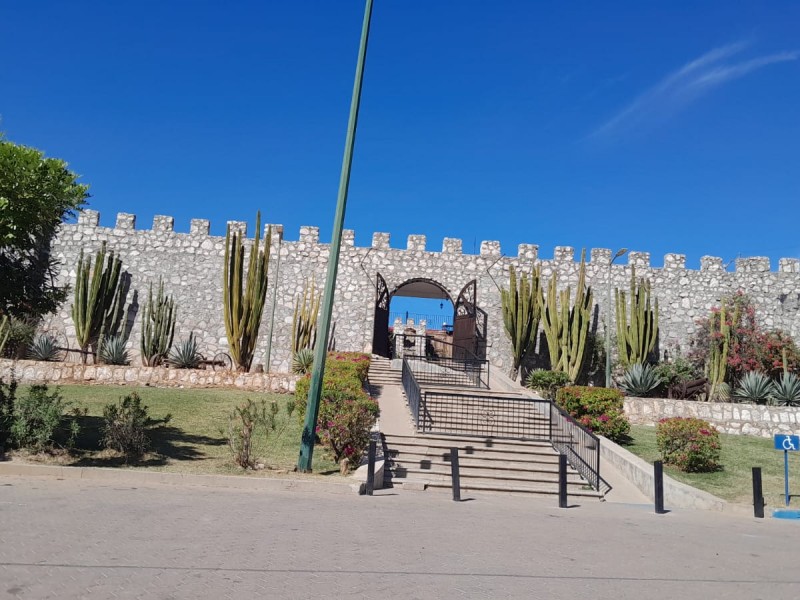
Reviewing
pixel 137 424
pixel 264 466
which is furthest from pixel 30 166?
pixel 264 466

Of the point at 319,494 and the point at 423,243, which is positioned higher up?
the point at 423,243

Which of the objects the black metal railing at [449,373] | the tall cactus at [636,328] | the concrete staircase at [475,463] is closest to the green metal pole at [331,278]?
the concrete staircase at [475,463]

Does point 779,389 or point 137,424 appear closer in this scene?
point 137,424

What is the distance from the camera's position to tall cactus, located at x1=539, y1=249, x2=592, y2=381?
22062mm

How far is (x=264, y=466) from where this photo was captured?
10.1m

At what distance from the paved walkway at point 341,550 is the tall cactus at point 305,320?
46.1 feet

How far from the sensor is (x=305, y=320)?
22828 mm

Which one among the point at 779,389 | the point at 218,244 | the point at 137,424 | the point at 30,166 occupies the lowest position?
the point at 137,424

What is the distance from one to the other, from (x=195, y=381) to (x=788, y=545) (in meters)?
14.4

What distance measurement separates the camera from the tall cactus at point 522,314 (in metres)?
22.7

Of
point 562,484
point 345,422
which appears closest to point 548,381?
point 562,484

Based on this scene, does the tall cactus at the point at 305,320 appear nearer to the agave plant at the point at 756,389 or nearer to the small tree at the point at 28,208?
the small tree at the point at 28,208

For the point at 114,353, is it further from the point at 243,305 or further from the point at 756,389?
the point at 756,389

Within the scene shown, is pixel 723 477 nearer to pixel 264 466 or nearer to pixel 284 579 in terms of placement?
pixel 264 466
